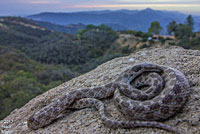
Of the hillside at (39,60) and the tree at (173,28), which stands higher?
the tree at (173,28)

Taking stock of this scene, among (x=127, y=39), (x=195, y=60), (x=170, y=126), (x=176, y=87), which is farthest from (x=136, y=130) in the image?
(x=127, y=39)

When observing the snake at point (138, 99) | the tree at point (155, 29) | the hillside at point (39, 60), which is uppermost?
the snake at point (138, 99)

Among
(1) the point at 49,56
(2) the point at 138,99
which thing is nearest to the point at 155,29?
(1) the point at 49,56

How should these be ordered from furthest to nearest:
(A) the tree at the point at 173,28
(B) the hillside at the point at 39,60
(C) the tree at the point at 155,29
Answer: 1. (C) the tree at the point at 155,29
2. (A) the tree at the point at 173,28
3. (B) the hillside at the point at 39,60

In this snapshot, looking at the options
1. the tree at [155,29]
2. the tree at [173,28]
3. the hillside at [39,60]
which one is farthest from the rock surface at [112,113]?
the tree at [155,29]

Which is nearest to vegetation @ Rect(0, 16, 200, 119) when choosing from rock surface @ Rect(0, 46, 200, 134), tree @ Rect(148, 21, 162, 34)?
tree @ Rect(148, 21, 162, 34)

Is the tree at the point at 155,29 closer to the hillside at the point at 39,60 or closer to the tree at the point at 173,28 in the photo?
the tree at the point at 173,28

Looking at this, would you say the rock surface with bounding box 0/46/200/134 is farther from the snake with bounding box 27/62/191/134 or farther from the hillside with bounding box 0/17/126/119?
the hillside with bounding box 0/17/126/119

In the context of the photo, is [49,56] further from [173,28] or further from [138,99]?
[138,99]

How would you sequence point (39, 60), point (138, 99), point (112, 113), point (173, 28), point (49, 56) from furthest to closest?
1. point (173, 28)
2. point (39, 60)
3. point (49, 56)
4. point (112, 113)
5. point (138, 99)

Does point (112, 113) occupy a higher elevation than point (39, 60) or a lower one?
higher
